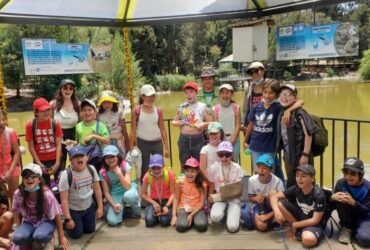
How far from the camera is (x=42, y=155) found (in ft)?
14.4

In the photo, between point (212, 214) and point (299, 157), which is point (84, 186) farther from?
point (299, 157)

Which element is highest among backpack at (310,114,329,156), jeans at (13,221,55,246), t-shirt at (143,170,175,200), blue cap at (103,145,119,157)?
backpack at (310,114,329,156)

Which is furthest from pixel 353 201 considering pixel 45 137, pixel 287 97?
pixel 45 137

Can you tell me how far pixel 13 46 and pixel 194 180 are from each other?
83.7ft

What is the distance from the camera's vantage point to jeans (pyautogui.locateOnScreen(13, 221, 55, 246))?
11.5ft

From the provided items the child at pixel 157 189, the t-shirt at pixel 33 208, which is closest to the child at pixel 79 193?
the t-shirt at pixel 33 208

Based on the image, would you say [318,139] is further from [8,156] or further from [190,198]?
[8,156]

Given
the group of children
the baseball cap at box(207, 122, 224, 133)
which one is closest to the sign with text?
the group of children

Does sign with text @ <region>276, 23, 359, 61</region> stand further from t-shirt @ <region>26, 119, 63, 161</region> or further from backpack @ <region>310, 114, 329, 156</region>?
t-shirt @ <region>26, 119, 63, 161</region>

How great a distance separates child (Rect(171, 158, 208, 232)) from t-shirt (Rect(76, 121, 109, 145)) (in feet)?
3.68

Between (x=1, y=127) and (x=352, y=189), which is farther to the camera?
(x=1, y=127)

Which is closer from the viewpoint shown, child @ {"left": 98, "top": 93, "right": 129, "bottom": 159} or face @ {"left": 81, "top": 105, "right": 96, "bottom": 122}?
face @ {"left": 81, "top": 105, "right": 96, "bottom": 122}

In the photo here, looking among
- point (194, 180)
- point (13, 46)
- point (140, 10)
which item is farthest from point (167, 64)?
point (194, 180)

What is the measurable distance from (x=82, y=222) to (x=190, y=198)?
1243 mm
